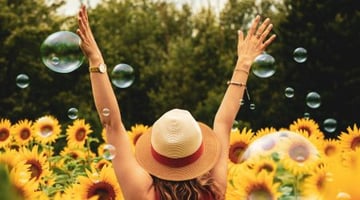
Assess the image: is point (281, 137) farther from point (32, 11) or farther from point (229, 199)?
point (32, 11)

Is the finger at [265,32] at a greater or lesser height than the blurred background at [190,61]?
lesser

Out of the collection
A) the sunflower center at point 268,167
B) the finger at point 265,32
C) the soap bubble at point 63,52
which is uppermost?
the finger at point 265,32

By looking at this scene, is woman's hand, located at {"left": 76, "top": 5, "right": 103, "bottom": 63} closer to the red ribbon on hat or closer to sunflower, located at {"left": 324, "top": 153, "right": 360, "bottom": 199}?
the red ribbon on hat

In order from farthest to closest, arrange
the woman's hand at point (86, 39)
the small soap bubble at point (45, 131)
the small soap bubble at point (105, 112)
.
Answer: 1. the small soap bubble at point (45, 131)
2. the woman's hand at point (86, 39)
3. the small soap bubble at point (105, 112)

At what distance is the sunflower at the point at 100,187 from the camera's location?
11.3ft

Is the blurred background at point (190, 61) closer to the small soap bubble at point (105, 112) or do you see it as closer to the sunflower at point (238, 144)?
the sunflower at point (238, 144)

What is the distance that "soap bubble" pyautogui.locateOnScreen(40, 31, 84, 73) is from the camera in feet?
16.1

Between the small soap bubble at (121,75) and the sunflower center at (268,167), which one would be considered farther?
the small soap bubble at (121,75)

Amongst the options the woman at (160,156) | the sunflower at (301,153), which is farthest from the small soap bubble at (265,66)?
the woman at (160,156)

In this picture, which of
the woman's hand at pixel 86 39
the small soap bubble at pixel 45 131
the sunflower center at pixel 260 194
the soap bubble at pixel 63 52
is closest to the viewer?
the woman's hand at pixel 86 39

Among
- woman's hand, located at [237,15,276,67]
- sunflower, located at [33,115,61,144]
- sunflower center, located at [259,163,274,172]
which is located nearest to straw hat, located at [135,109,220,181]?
woman's hand, located at [237,15,276,67]

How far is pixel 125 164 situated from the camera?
2.45 m

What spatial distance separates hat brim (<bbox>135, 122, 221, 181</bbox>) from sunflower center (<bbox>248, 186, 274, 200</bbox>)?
258 millimetres

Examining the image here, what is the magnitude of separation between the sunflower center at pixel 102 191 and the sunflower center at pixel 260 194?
0.88 metres
